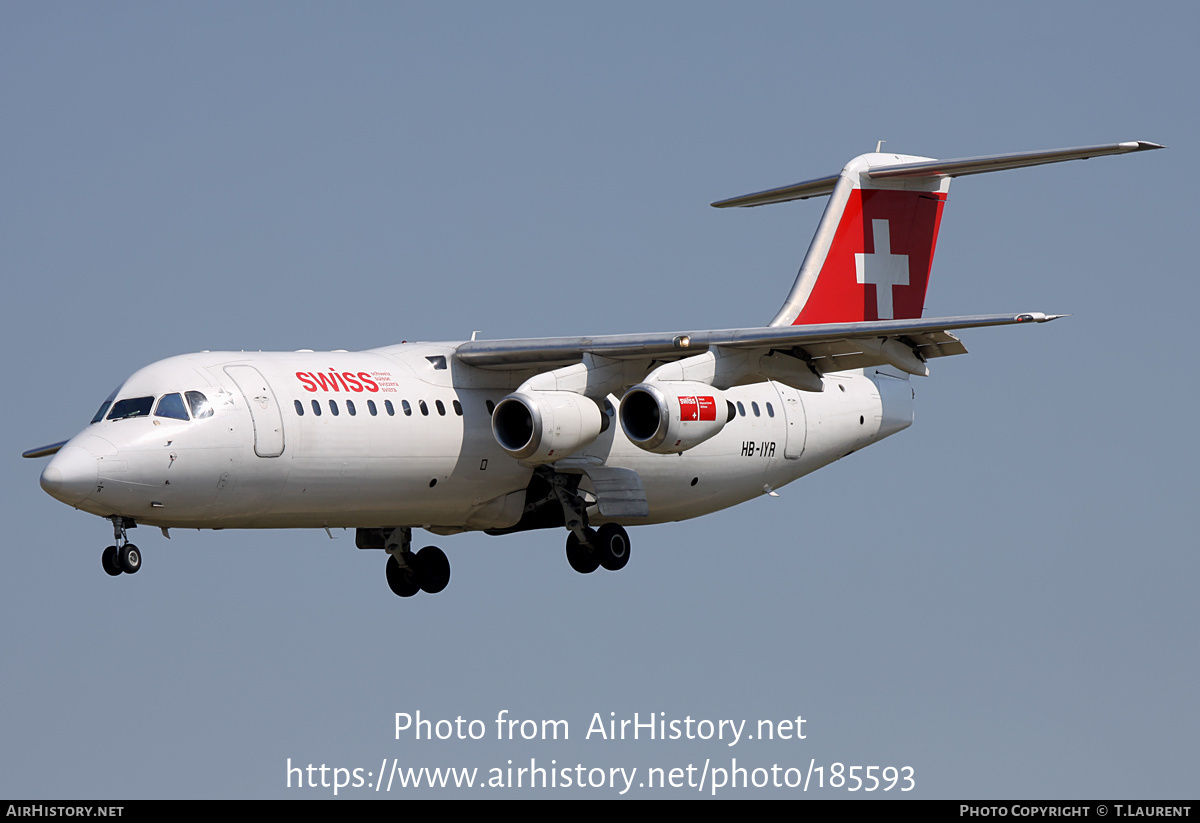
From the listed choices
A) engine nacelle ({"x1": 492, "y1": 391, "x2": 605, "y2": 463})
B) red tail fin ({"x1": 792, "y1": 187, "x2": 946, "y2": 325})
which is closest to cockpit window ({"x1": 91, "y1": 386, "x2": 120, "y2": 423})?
engine nacelle ({"x1": 492, "y1": 391, "x2": 605, "y2": 463})

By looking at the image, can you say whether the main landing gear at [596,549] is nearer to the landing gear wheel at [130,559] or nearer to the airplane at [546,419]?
the airplane at [546,419]

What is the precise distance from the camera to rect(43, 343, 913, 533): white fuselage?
789 inches

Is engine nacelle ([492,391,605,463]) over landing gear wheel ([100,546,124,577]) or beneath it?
over

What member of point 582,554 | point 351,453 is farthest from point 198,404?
point 582,554

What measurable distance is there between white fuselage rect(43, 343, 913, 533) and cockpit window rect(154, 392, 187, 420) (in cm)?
6

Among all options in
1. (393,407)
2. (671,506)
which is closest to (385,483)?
(393,407)

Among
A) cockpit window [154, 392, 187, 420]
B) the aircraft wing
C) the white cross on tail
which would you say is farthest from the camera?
the white cross on tail

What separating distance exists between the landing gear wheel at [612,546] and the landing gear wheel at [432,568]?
195cm

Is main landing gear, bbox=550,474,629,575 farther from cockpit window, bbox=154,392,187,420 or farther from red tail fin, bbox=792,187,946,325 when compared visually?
cockpit window, bbox=154,392,187,420

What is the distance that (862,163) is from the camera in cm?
2553

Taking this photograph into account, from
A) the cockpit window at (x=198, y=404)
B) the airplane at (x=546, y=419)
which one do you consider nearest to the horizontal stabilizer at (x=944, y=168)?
the airplane at (x=546, y=419)

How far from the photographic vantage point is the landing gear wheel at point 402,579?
24344 mm

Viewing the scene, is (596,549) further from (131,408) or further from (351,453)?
(131,408)

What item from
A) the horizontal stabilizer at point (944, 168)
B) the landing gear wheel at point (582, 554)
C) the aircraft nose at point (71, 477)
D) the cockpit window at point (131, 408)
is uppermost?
the horizontal stabilizer at point (944, 168)
